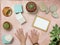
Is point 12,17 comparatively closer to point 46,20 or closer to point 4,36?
point 4,36

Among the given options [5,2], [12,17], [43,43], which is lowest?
[43,43]

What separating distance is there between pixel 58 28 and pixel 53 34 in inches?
2.9

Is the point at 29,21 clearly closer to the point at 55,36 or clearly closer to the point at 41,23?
the point at 41,23

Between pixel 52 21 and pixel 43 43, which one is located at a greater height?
pixel 52 21

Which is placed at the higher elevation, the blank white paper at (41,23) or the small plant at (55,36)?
the blank white paper at (41,23)

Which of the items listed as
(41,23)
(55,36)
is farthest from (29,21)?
(55,36)

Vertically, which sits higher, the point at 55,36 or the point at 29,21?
the point at 29,21

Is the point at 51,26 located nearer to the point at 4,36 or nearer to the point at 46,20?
the point at 46,20

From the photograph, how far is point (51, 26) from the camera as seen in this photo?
1.91 m

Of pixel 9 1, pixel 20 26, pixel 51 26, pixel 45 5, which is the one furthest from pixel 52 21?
pixel 9 1

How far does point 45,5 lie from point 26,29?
0.30m

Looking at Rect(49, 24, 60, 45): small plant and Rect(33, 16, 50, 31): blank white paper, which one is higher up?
Rect(33, 16, 50, 31): blank white paper

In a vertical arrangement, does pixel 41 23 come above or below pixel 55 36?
above

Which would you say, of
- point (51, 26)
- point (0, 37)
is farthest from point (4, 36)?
point (51, 26)
